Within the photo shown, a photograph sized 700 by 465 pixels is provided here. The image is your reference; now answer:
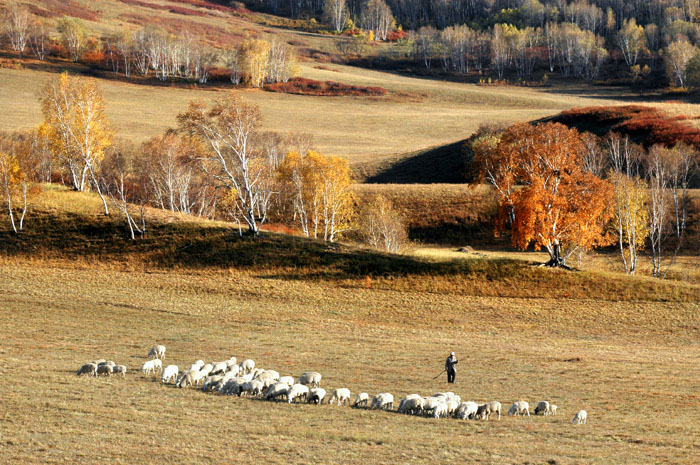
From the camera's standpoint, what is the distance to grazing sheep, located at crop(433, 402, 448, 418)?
75.8ft

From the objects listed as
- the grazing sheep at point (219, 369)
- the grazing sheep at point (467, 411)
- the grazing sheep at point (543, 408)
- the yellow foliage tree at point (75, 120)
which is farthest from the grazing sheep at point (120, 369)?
the yellow foliage tree at point (75, 120)

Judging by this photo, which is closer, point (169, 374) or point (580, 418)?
point (580, 418)

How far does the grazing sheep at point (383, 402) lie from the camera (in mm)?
24156

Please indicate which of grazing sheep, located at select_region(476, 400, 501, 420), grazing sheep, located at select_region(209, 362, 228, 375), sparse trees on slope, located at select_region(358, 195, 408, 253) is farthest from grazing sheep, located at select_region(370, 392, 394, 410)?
sparse trees on slope, located at select_region(358, 195, 408, 253)

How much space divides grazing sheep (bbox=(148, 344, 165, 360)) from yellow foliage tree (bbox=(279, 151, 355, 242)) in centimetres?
4167

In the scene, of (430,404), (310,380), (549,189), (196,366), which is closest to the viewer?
(430,404)

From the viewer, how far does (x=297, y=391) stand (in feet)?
81.6

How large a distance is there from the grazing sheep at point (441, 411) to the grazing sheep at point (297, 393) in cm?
510

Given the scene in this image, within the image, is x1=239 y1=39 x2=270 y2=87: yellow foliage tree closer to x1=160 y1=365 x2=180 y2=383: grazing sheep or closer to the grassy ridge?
the grassy ridge

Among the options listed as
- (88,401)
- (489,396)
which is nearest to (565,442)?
(489,396)

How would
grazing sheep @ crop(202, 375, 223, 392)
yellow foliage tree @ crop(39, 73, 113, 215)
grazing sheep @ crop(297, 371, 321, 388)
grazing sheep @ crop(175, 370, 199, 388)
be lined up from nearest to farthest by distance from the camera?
1. grazing sheep @ crop(202, 375, 223, 392)
2. grazing sheep @ crop(175, 370, 199, 388)
3. grazing sheep @ crop(297, 371, 321, 388)
4. yellow foliage tree @ crop(39, 73, 113, 215)

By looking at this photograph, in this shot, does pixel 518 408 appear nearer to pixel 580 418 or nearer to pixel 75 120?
pixel 580 418

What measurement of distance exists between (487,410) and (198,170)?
1991 inches

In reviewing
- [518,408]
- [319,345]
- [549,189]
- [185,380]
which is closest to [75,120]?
[319,345]
